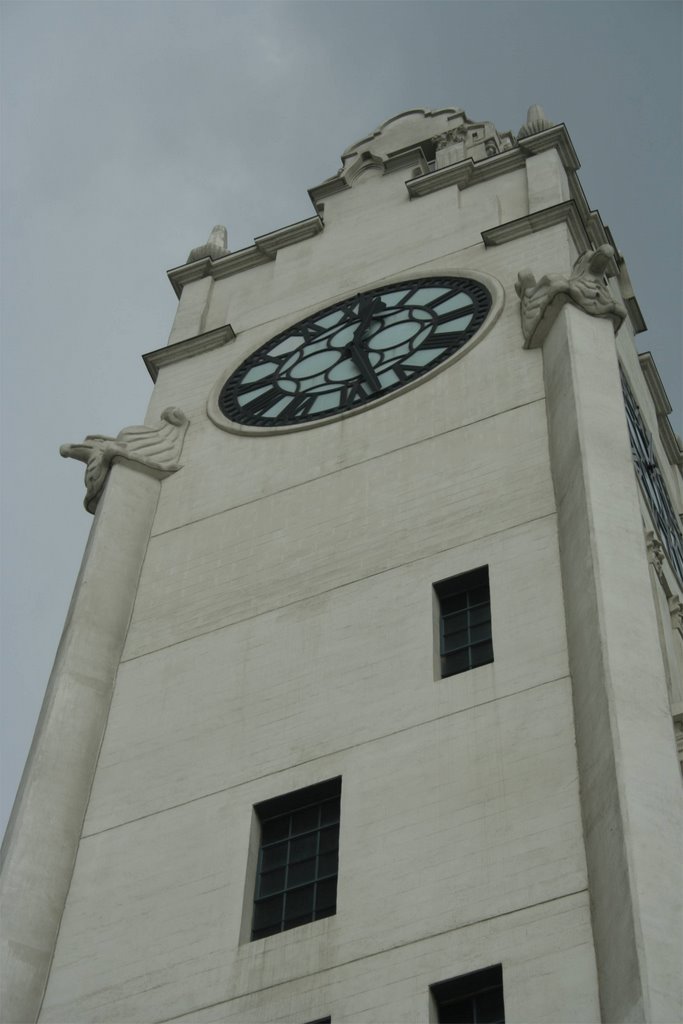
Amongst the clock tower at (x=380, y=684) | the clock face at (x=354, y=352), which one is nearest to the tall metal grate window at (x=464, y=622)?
the clock tower at (x=380, y=684)

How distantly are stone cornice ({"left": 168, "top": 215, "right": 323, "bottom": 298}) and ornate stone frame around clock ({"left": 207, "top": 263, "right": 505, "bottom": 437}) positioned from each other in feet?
10.4

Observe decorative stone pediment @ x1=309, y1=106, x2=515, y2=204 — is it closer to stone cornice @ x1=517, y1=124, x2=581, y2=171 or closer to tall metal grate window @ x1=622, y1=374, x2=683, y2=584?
stone cornice @ x1=517, y1=124, x2=581, y2=171

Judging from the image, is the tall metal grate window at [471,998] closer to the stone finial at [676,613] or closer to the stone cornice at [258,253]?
the stone finial at [676,613]

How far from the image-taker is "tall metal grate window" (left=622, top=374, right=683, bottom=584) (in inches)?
1165

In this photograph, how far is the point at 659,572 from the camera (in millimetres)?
26375

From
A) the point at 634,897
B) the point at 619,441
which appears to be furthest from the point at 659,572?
the point at 634,897

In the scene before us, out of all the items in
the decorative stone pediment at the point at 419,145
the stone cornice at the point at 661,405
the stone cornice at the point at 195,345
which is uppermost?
the decorative stone pediment at the point at 419,145

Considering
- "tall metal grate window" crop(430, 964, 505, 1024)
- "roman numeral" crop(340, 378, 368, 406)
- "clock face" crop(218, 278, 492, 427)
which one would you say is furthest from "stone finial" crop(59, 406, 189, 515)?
"tall metal grate window" crop(430, 964, 505, 1024)

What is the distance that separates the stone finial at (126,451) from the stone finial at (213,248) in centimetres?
757

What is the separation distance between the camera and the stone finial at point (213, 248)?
125ft

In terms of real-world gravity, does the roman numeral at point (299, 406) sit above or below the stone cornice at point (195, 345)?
below

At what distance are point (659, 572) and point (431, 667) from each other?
4.75 m

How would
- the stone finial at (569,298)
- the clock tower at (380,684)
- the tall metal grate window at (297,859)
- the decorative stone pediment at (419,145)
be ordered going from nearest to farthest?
1. the clock tower at (380,684)
2. the tall metal grate window at (297,859)
3. the stone finial at (569,298)
4. the decorative stone pediment at (419,145)

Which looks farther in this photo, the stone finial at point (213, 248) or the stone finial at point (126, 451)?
the stone finial at point (213, 248)
